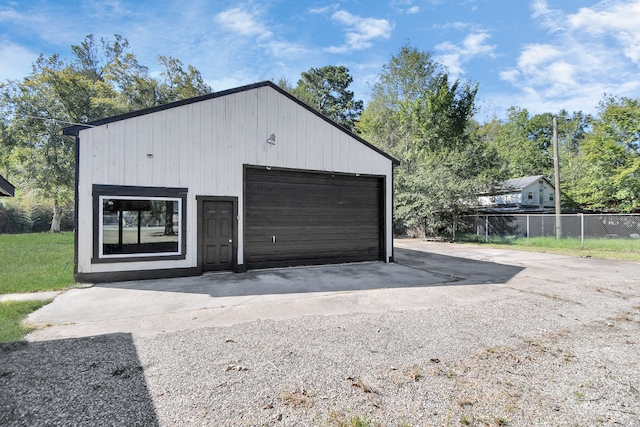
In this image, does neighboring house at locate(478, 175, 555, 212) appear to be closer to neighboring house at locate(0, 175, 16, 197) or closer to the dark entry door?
the dark entry door

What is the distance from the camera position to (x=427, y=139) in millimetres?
22219

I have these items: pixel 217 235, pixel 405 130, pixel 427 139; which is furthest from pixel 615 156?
pixel 217 235

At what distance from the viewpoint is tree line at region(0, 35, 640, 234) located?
18636mm

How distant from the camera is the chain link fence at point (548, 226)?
46.1 feet

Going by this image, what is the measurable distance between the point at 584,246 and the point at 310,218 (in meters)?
12.2

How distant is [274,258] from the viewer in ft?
28.5

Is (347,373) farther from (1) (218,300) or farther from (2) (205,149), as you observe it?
(2) (205,149)

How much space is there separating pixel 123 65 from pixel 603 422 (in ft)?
91.0

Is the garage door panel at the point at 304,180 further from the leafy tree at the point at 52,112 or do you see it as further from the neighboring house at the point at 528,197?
the neighboring house at the point at 528,197

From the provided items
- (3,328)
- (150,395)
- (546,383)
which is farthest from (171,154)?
(546,383)

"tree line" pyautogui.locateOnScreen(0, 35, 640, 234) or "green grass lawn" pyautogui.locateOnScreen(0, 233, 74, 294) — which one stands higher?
"tree line" pyautogui.locateOnScreen(0, 35, 640, 234)

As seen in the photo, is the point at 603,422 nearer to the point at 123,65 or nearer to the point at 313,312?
the point at 313,312

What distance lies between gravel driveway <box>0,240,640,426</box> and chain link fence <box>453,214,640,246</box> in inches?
494

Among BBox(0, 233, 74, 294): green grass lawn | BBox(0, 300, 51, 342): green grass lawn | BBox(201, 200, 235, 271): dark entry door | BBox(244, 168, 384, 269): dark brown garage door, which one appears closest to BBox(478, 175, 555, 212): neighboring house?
BBox(244, 168, 384, 269): dark brown garage door
